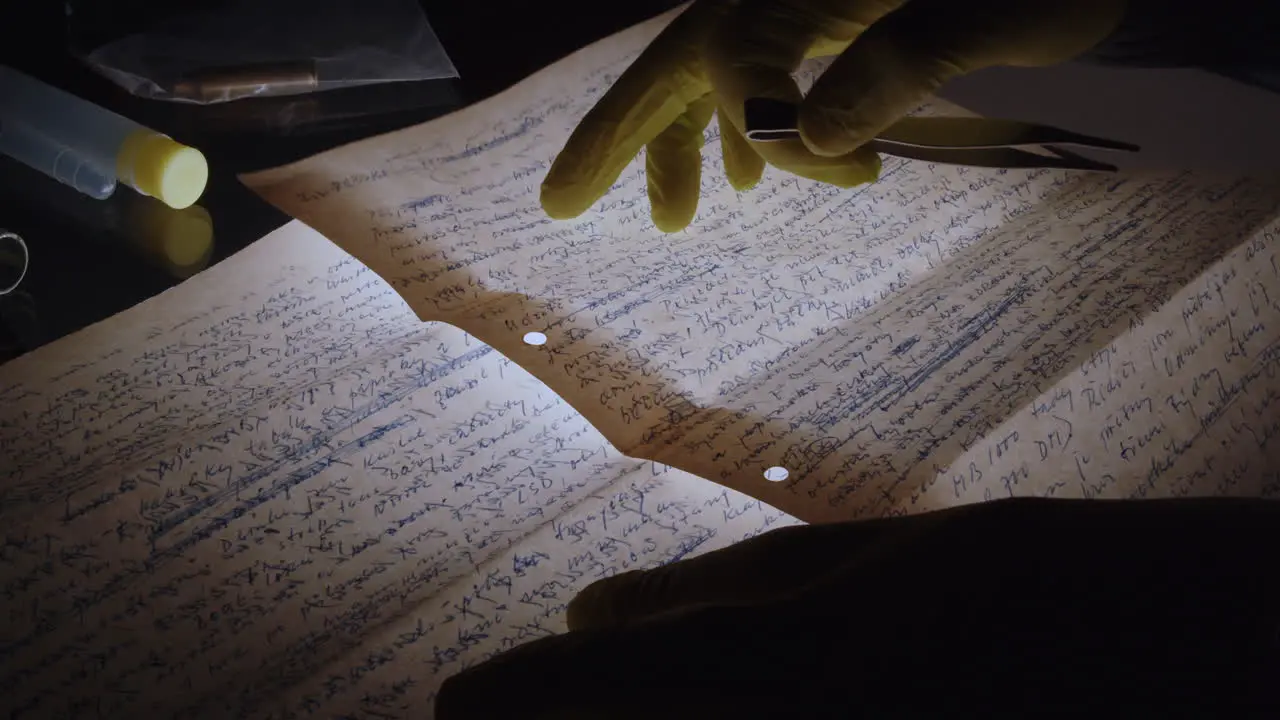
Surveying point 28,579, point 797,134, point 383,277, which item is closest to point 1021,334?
point 797,134

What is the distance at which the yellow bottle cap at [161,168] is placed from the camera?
75 cm

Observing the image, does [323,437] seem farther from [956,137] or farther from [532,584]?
[956,137]

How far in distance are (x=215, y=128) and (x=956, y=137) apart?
2.01 feet

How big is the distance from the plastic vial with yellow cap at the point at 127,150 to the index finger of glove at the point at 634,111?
10.9 inches

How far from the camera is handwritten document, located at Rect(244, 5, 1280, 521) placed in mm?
578

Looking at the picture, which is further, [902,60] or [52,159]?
[52,159]

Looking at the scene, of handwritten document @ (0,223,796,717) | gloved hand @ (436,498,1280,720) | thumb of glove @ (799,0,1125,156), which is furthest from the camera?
thumb of glove @ (799,0,1125,156)

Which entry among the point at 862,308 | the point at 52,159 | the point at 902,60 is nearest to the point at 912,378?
the point at 862,308

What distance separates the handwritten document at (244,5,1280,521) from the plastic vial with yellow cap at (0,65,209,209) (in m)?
0.06

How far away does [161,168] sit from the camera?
748mm

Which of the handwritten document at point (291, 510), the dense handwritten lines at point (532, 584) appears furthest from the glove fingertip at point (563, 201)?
the dense handwritten lines at point (532, 584)

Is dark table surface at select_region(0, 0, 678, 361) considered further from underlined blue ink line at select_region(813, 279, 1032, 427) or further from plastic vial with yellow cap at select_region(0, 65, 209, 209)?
underlined blue ink line at select_region(813, 279, 1032, 427)


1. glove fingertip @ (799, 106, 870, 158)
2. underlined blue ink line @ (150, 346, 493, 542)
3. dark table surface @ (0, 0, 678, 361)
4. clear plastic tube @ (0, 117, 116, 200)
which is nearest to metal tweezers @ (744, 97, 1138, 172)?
glove fingertip @ (799, 106, 870, 158)

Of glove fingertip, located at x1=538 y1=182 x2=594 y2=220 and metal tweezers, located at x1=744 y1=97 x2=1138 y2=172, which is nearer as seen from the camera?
metal tweezers, located at x1=744 y1=97 x2=1138 y2=172
